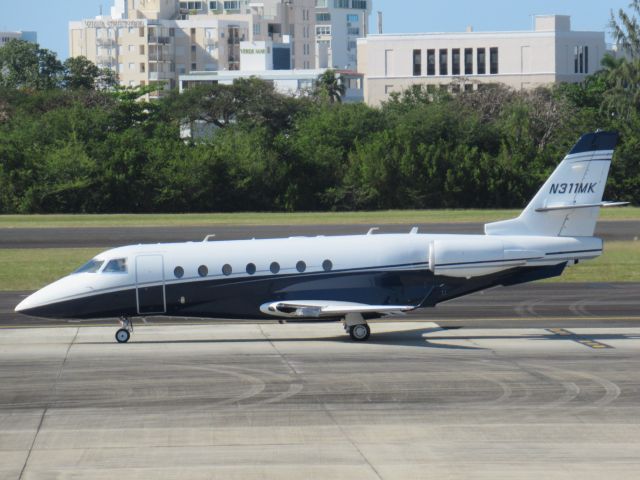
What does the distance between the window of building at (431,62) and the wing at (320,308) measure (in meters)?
139

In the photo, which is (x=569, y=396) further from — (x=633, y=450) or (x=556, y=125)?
(x=556, y=125)

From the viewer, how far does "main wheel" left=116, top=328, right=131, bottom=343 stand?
29.3 meters

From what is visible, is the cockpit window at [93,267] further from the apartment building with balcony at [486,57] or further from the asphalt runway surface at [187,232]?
the apartment building with balcony at [486,57]

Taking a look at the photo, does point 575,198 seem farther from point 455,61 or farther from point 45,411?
point 455,61

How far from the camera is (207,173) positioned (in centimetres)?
9125

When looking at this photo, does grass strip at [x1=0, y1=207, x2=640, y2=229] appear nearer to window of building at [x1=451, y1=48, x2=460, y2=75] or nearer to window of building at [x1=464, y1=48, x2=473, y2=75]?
window of building at [x1=451, y1=48, x2=460, y2=75]

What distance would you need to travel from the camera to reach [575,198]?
97.3 ft

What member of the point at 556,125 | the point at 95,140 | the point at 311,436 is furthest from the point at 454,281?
the point at 556,125

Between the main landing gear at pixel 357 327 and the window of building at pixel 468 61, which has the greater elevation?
the window of building at pixel 468 61

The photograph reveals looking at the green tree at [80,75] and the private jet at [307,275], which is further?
the green tree at [80,75]

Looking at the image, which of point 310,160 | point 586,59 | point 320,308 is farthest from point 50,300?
point 586,59

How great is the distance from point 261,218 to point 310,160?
1770 cm

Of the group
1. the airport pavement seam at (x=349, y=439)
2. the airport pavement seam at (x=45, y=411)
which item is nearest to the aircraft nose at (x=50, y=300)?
the airport pavement seam at (x=45, y=411)

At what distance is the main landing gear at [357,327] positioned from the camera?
29172 millimetres
